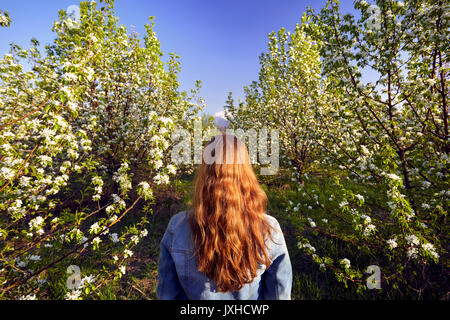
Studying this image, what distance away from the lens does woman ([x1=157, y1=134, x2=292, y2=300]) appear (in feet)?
4.36

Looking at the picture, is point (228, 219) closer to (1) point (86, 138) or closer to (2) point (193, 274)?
(2) point (193, 274)

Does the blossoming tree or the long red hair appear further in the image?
the blossoming tree

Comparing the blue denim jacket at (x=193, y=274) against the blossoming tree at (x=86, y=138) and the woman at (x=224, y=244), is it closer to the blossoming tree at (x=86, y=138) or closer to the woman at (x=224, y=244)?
the woman at (x=224, y=244)

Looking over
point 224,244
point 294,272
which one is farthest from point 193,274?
point 294,272

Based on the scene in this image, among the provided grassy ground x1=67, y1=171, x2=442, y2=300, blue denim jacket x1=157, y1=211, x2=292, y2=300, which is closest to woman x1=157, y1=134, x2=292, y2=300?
blue denim jacket x1=157, y1=211, x2=292, y2=300

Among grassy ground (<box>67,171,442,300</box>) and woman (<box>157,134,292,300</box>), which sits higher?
woman (<box>157,134,292,300</box>)

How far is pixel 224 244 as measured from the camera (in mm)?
1345

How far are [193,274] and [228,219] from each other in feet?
1.50

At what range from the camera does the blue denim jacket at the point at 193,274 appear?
1.35 metres

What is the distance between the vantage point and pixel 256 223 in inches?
54.8

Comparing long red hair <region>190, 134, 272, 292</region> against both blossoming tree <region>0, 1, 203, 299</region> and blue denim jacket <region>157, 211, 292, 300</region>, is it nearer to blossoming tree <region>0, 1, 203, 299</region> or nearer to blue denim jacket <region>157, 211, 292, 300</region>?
blue denim jacket <region>157, 211, 292, 300</region>

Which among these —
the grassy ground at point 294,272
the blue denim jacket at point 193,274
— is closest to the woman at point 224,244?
the blue denim jacket at point 193,274

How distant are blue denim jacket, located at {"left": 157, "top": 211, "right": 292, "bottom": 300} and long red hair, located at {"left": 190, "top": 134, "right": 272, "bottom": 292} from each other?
0.06 metres
